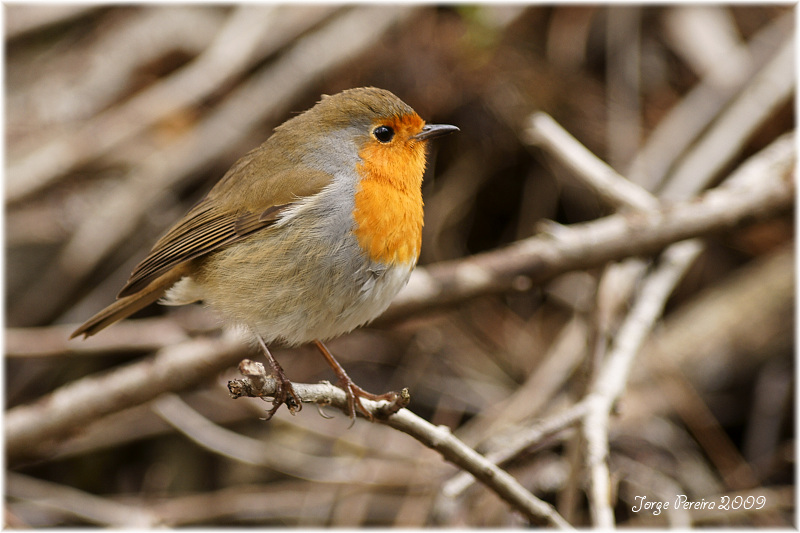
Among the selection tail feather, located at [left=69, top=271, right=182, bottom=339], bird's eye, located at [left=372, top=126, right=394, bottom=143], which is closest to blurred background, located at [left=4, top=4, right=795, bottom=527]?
tail feather, located at [left=69, top=271, right=182, bottom=339]

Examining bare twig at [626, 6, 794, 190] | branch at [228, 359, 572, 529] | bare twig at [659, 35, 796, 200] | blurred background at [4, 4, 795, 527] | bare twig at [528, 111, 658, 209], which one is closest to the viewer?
branch at [228, 359, 572, 529]

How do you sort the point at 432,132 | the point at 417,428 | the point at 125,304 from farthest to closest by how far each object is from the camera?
1. the point at 125,304
2. the point at 432,132
3. the point at 417,428

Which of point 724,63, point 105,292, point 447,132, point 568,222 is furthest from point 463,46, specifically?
point 105,292

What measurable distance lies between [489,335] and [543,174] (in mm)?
1108

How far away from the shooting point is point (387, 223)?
7.86ft

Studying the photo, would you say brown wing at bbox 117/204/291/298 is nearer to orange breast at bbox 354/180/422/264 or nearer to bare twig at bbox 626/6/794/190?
orange breast at bbox 354/180/422/264

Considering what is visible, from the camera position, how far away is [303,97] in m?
4.88

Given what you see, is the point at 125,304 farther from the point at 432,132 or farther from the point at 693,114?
the point at 693,114

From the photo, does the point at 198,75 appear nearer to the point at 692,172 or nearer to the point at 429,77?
the point at 429,77

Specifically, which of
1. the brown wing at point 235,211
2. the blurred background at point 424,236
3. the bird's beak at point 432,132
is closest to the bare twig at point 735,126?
the blurred background at point 424,236

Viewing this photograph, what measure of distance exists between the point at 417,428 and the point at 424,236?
2.80 metres

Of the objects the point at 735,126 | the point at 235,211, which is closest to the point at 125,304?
the point at 235,211

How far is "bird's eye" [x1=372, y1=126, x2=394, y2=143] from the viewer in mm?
2586

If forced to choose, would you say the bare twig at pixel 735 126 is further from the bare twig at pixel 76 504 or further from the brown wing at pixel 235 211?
the bare twig at pixel 76 504
